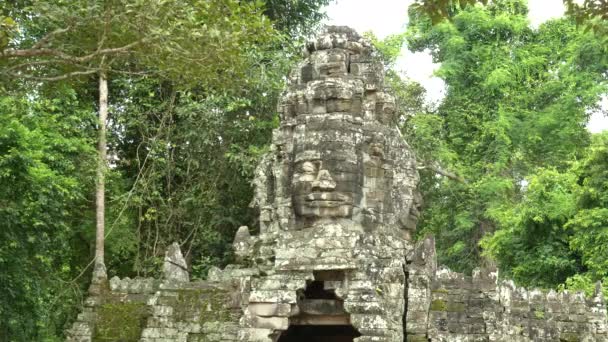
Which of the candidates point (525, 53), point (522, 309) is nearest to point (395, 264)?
point (522, 309)

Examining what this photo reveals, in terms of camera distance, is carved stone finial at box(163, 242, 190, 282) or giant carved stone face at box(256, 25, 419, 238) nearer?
giant carved stone face at box(256, 25, 419, 238)

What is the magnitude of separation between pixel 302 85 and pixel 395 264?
346cm

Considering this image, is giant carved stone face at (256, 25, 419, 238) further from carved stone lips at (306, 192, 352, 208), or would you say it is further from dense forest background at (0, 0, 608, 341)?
dense forest background at (0, 0, 608, 341)

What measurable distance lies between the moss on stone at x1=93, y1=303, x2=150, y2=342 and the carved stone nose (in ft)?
11.5

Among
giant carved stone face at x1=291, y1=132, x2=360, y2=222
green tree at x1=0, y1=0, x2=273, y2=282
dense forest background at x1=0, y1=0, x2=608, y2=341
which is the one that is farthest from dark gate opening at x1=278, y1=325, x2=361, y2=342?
green tree at x1=0, y1=0, x2=273, y2=282

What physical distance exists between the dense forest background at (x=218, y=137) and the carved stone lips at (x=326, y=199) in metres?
2.09

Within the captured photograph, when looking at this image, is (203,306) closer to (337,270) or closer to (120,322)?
(120,322)

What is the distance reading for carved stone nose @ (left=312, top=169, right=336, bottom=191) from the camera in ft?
45.2

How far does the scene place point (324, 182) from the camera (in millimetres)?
13781

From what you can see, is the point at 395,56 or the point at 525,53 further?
the point at 525,53

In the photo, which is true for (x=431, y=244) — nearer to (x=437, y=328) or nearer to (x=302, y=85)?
(x=437, y=328)

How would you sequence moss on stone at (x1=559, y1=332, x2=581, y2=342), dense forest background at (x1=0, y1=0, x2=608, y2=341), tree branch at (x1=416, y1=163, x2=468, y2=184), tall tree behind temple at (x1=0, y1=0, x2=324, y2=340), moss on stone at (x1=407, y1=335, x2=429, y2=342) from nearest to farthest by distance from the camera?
tall tree behind temple at (x1=0, y1=0, x2=324, y2=340) < dense forest background at (x1=0, y1=0, x2=608, y2=341) < moss on stone at (x1=407, y1=335, x2=429, y2=342) < moss on stone at (x1=559, y1=332, x2=581, y2=342) < tree branch at (x1=416, y1=163, x2=468, y2=184)

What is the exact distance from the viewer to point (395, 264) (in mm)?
13719

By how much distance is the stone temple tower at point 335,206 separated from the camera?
43.1ft
